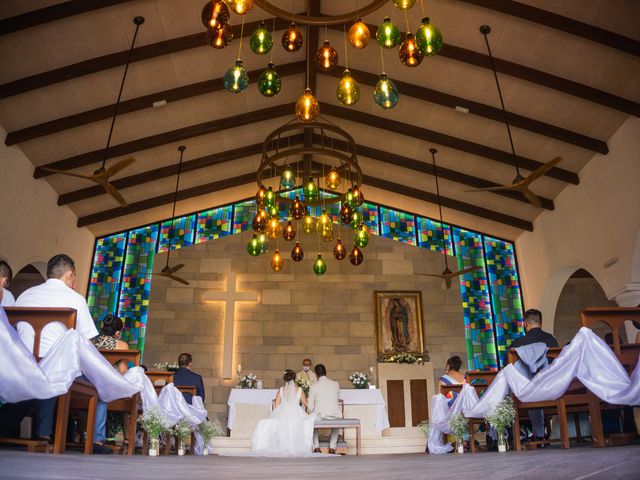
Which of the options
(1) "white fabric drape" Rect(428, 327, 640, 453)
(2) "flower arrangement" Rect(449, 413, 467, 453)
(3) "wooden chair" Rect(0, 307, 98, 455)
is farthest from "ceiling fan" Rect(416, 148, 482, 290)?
(3) "wooden chair" Rect(0, 307, 98, 455)

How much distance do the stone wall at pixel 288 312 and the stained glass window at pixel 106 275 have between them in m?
0.81

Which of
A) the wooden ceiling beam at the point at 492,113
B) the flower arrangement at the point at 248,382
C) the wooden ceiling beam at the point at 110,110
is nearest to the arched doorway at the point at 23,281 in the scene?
the wooden ceiling beam at the point at 110,110

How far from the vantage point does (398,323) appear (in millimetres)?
11453

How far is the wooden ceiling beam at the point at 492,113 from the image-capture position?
816cm

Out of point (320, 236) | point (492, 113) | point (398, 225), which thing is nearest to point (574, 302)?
point (398, 225)

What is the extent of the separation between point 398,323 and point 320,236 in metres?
4.98

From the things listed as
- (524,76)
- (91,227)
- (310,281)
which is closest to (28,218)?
(91,227)

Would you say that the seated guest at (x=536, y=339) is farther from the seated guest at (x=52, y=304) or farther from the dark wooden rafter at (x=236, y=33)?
the dark wooden rafter at (x=236, y=33)

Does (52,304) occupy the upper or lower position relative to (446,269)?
lower

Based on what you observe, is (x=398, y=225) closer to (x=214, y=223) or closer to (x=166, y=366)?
(x=214, y=223)

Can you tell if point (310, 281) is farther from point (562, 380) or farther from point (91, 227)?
point (562, 380)

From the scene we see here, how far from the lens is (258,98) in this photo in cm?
917

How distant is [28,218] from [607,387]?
27.2ft

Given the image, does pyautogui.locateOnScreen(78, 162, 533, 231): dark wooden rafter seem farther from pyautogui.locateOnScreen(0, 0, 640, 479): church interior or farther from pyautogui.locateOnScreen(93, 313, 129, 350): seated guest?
pyautogui.locateOnScreen(93, 313, 129, 350): seated guest
